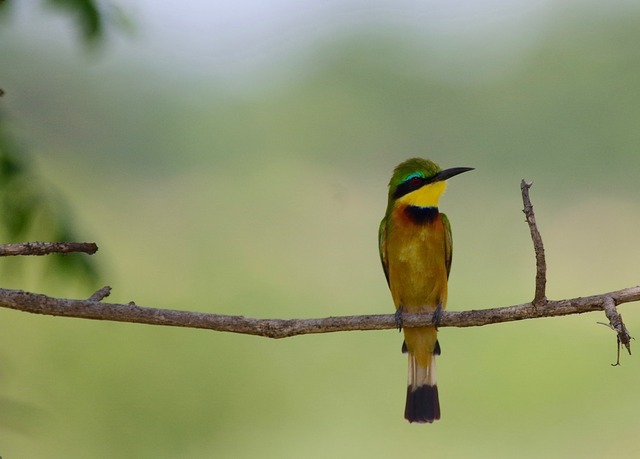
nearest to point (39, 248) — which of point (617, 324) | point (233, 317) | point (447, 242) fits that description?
point (233, 317)

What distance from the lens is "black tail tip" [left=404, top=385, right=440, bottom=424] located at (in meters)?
3.68

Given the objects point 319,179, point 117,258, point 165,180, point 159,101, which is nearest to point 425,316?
point 117,258

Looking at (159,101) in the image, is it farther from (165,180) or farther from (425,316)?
(425,316)

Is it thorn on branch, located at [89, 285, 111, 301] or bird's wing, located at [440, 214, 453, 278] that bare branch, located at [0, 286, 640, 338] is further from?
bird's wing, located at [440, 214, 453, 278]

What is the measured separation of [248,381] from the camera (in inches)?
295

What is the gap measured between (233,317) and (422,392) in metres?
1.77

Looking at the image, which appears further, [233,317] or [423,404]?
[423,404]

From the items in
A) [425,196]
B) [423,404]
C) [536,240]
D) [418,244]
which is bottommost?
[536,240]

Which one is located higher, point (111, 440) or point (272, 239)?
point (272, 239)

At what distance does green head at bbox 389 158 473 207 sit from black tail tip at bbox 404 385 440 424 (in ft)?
2.44

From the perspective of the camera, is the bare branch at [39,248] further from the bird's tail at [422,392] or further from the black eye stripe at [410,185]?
the bird's tail at [422,392]

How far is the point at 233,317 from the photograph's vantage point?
6.80 ft

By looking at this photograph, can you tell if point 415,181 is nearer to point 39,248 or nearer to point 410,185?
point 410,185

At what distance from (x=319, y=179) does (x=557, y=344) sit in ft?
12.1
